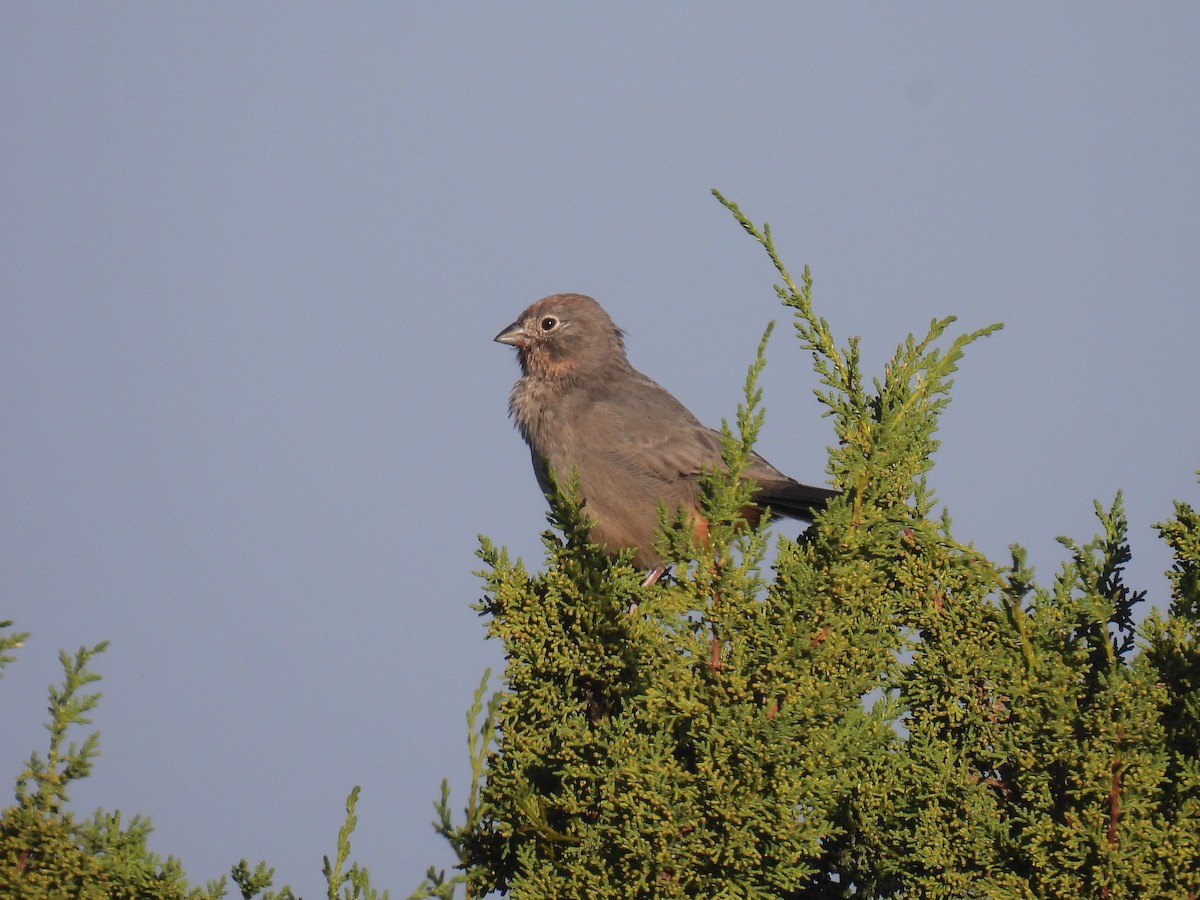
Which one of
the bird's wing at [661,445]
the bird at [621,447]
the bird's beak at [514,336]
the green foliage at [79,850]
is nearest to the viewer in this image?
the green foliage at [79,850]

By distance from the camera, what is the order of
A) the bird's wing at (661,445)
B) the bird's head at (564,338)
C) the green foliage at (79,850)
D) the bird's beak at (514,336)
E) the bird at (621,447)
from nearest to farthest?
the green foliage at (79,850) < the bird at (621,447) < the bird's wing at (661,445) < the bird's head at (564,338) < the bird's beak at (514,336)

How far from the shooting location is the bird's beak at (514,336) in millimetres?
7918

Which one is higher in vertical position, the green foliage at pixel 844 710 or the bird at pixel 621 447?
the bird at pixel 621 447

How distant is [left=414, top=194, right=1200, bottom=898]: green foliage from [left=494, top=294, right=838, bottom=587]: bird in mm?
Result: 2371

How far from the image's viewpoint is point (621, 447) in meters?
6.88

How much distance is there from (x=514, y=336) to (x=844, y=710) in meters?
4.89

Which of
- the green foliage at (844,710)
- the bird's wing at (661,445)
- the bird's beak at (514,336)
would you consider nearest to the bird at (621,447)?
the bird's wing at (661,445)

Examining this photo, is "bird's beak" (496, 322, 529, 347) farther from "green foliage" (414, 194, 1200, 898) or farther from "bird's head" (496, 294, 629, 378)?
"green foliage" (414, 194, 1200, 898)

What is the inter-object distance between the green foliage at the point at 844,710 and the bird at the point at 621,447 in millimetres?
2371

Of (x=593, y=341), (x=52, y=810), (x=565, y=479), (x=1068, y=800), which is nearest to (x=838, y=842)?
(x=1068, y=800)

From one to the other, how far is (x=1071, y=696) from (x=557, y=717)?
1409mm

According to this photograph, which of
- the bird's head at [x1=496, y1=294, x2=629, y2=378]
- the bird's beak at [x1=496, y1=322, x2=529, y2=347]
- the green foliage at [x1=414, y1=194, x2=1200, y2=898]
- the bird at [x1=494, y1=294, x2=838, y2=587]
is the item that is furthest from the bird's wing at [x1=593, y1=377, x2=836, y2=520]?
the green foliage at [x1=414, y1=194, x2=1200, y2=898]

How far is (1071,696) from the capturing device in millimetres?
3453

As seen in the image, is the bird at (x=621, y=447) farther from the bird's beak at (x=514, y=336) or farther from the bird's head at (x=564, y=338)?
the bird's beak at (x=514, y=336)
